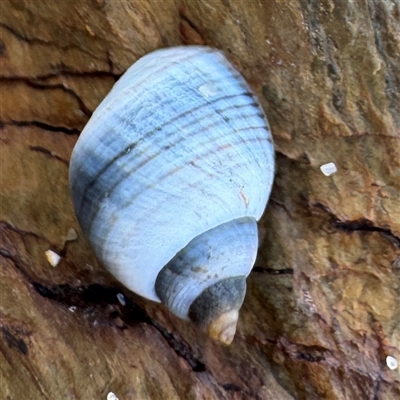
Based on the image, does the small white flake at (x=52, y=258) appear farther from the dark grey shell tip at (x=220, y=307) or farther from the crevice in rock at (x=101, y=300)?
the dark grey shell tip at (x=220, y=307)

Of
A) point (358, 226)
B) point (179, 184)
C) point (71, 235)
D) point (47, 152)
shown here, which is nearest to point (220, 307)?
point (179, 184)

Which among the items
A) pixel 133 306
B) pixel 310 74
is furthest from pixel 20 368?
pixel 310 74

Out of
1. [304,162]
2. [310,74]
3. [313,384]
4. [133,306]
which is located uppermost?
[310,74]

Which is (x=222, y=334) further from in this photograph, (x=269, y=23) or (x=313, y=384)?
(x=269, y=23)

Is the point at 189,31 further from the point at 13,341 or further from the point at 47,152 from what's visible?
the point at 13,341

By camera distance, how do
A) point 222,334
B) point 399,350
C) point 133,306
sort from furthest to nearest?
point 133,306 < point 399,350 < point 222,334

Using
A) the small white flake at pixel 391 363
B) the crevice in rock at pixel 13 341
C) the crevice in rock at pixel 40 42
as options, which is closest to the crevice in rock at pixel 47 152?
the crevice in rock at pixel 40 42
